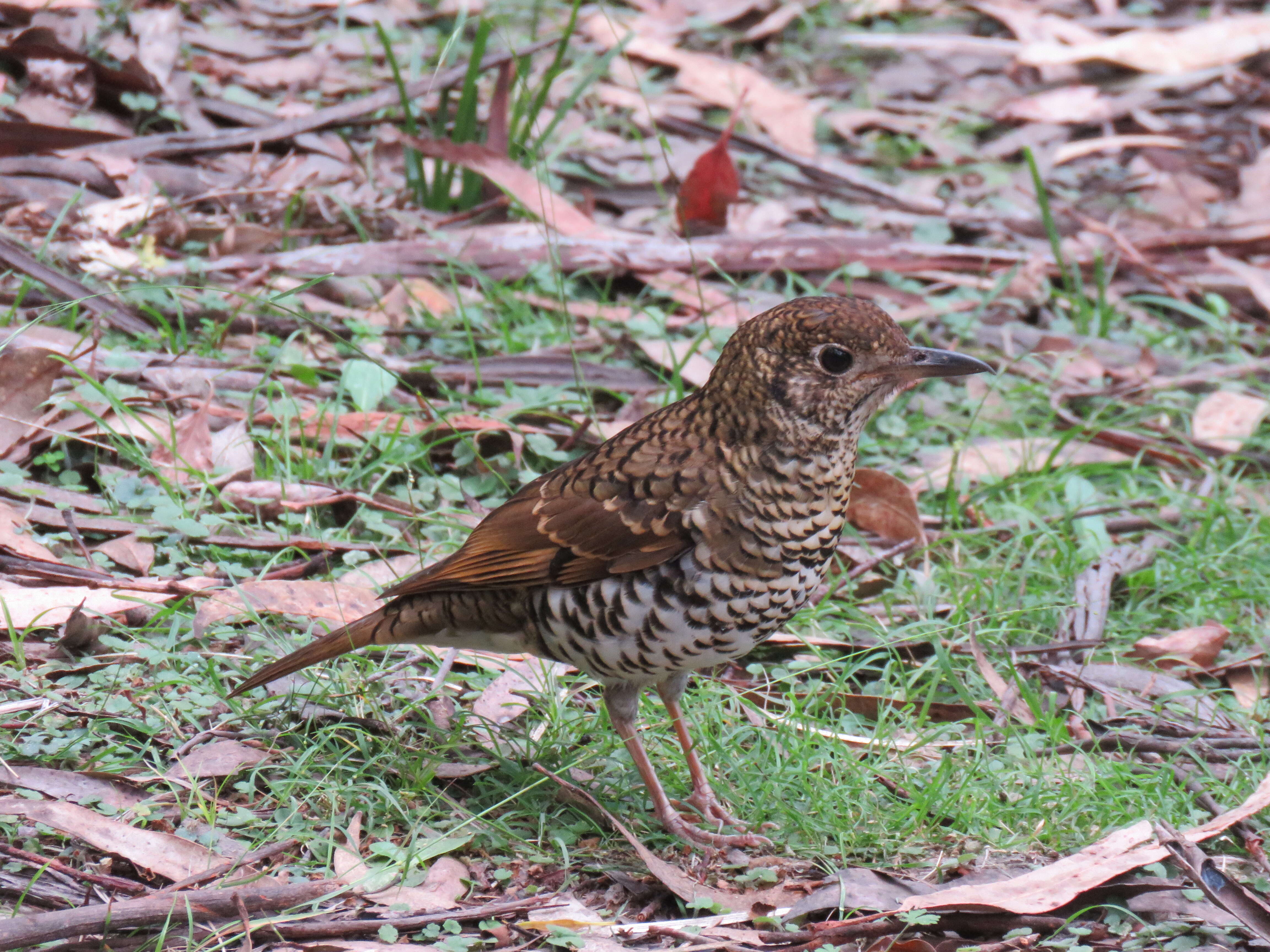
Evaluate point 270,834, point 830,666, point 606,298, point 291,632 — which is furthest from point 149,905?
point 606,298

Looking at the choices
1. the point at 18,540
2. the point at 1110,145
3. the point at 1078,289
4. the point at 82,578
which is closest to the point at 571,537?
the point at 82,578

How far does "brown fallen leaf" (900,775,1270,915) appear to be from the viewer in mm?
3191

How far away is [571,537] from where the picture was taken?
3.62 m

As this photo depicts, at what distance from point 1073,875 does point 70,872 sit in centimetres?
236

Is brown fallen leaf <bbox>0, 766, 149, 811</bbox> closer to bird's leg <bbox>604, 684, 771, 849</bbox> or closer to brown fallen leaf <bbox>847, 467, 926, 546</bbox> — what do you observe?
bird's leg <bbox>604, 684, 771, 849</bbox>

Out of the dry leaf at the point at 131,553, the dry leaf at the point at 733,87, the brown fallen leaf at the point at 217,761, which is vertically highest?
the dry leaf at the point at 733,87

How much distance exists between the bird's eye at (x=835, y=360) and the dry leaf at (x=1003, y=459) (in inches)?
72.9

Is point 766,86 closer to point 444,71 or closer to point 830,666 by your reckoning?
point 444,71

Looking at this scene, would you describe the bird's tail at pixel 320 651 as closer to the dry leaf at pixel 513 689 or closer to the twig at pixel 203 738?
the twig at pixel 203 738

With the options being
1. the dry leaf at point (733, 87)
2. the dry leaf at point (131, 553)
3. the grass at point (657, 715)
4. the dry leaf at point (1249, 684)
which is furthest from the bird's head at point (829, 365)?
the dry leaf at point (733, 87)

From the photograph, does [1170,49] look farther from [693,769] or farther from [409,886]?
[409,886]

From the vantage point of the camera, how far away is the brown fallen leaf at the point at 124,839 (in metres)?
3.09

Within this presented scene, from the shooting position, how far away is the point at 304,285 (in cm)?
441

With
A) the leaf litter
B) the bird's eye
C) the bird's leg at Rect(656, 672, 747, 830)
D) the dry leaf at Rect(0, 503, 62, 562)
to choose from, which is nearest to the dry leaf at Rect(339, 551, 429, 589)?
the leaf litter
